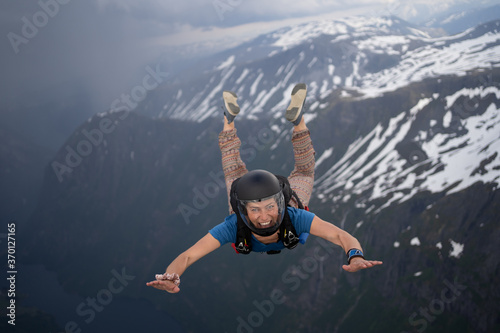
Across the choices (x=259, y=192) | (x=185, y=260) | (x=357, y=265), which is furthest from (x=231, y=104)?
(x=357, y=265)

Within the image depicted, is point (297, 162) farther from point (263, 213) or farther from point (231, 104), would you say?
point (263, 213)

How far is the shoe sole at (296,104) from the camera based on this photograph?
1413 centimetres

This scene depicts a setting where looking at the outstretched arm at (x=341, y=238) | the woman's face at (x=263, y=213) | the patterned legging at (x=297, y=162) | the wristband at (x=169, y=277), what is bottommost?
the outstretched arm at (x=341, y=238)

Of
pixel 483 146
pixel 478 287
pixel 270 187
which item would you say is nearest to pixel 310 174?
pixel 270 187

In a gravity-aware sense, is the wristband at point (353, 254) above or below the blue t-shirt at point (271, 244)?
below

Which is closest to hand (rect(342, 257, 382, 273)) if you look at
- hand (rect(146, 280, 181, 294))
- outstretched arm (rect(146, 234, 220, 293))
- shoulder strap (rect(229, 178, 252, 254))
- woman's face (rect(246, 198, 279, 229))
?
woman's face (rect(246, 198, 279, 229))

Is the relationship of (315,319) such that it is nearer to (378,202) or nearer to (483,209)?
(378,202)

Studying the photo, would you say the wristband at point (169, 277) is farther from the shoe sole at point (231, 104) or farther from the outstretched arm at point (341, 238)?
the shoe sole at point (231, 104)

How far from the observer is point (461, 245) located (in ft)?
363

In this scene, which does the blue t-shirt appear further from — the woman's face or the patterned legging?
the patterned legging

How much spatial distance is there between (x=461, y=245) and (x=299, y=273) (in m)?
85.6

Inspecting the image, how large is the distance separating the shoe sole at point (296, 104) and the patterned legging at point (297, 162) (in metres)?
0.72

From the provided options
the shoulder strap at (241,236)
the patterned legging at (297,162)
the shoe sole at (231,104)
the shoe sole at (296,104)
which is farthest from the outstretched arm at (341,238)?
the shoe sole at (231,104)

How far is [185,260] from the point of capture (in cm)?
859
